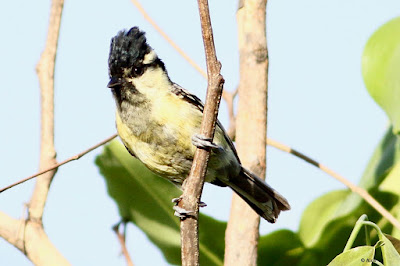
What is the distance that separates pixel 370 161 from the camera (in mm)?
3598

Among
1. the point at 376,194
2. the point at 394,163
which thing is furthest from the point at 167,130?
the point at 394,163

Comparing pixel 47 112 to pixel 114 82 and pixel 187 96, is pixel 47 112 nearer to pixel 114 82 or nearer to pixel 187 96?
pixel 114 82

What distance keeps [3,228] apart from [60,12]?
977 mm

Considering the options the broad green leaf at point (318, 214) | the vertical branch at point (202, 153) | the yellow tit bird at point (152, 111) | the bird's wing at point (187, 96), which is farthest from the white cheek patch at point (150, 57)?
the broad green leaf at point (318, 214)

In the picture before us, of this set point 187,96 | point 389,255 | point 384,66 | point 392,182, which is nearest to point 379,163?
point 392,182

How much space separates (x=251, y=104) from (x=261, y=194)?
538 millimetres

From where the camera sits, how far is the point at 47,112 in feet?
9.37

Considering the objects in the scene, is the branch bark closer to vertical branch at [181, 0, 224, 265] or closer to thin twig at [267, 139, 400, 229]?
vertical branch at [181, 0, 224, 265]

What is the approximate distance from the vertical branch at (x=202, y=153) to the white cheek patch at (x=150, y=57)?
0.87m

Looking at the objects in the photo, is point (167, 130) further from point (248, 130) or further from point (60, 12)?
point (60, 12)

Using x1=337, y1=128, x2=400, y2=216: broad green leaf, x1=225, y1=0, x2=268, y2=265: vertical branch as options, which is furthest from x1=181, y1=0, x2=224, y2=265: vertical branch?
Result: x1=337, y1=128, x2=400, y2=216: broad green leaf

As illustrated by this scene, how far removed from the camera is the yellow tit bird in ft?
9.24

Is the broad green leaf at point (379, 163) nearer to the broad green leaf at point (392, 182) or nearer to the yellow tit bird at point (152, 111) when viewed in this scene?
the broad green leaf at point (392, 182)

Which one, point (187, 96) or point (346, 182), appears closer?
point (346, 182)
